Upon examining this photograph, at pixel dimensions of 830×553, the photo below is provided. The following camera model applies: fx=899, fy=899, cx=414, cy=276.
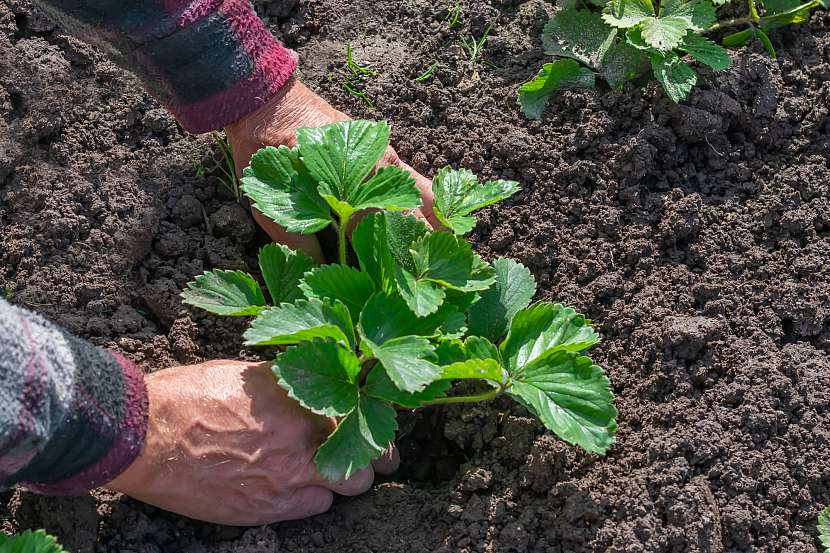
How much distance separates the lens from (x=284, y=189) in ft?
6.56

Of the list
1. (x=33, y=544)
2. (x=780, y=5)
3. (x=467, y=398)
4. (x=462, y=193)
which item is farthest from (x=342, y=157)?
(x=780, y=5)

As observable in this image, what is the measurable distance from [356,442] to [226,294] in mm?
450

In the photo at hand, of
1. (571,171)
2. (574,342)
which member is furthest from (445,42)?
(574,342)

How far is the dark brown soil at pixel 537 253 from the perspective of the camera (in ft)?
6.25

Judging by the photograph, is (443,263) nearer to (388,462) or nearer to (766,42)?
(388,462)

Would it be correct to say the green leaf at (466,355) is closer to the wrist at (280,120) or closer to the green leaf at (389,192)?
the green leaf at (389,192)

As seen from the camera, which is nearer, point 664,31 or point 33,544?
point 33,544

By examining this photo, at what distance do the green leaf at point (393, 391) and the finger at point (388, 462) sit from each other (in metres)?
0.26

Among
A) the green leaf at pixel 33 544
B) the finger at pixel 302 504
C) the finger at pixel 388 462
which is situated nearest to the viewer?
the green leaf at pixel 33 544

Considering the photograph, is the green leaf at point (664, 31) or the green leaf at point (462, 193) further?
the green leaf at point (664, 31)

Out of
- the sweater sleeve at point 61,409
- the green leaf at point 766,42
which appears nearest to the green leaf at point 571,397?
the sweater sleeve at point 61,409

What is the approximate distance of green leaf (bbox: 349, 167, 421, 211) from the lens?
1917 millimetres

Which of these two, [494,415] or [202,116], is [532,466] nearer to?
[494,415]

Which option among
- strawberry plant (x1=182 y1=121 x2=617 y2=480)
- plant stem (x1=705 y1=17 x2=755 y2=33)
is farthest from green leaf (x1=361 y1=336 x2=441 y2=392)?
plant stem (x1=705 y1=17 x2=755 y2=33)
